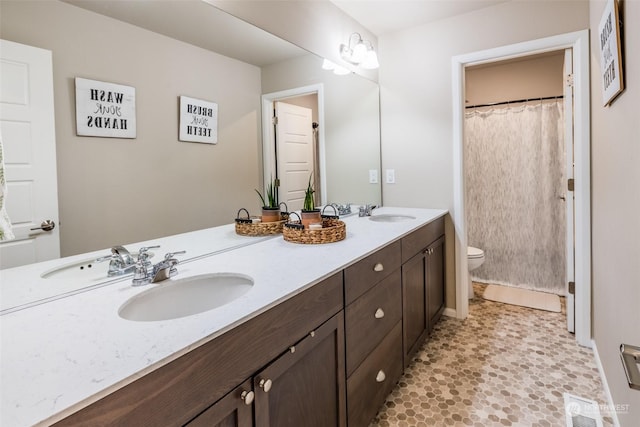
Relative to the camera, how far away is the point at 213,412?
2.59 feet

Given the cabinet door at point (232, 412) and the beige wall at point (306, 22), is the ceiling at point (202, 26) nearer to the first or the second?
the beige wall at point (306, 22)

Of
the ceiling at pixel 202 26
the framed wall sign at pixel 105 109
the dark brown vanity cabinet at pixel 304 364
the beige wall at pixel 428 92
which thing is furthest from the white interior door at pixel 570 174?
the framed wall sign at pixel 105 109

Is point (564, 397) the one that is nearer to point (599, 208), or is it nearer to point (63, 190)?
point (599, 208)

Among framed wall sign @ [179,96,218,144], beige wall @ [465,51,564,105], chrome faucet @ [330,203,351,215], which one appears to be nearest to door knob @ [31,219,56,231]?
framed wall sign @ [179,96,218,144]

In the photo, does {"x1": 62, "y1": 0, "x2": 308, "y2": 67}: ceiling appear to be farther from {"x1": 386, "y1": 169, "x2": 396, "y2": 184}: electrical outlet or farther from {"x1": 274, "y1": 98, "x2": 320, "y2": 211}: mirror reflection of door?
{"x1": 386, "y1": 169, "x2": 396, "y2": 184}: electrical outlet

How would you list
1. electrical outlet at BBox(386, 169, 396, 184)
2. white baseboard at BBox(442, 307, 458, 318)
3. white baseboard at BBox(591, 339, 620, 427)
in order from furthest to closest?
1. electrical outlet at BBox(386, 169, 396, 184)
2. white baseboard at BBox(442, 307, 458, 318)
3. white baseboard at BBox(591, 339, 620, 427)

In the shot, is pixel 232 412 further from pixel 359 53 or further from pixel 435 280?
pixel 359 53

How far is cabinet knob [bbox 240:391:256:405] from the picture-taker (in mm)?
865

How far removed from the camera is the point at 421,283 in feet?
7.19

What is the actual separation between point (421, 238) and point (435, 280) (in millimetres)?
498

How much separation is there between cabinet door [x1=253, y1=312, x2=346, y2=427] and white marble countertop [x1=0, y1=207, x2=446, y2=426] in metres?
0.18

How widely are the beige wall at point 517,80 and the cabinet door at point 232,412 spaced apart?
3.55 metres

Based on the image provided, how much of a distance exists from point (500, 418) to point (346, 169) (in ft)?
5.59

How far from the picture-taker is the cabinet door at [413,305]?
1.92 meters
